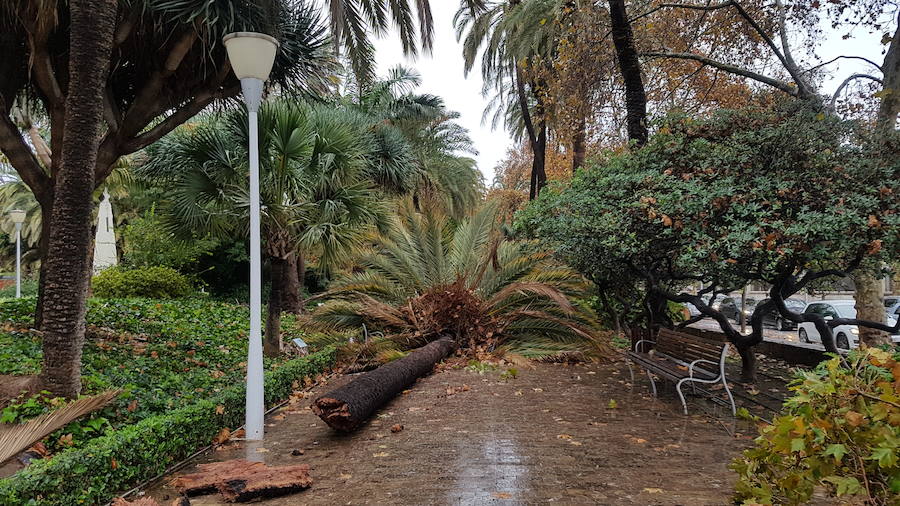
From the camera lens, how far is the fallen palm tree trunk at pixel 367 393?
16.3ft

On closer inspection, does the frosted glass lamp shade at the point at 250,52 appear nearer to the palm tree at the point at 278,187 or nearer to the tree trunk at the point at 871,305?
the palm tree at the point at 278,187

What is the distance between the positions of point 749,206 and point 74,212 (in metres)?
6.36

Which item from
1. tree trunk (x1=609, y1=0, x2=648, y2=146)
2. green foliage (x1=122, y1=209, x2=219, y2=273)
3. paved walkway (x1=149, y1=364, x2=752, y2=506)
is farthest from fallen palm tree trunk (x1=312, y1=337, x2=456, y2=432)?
green foliage (x1=122, y1=209, x2=219, y2=273)

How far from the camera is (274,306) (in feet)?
28.6

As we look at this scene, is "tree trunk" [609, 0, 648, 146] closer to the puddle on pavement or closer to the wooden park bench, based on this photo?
the wooden park bench

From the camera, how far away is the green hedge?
11.0ft

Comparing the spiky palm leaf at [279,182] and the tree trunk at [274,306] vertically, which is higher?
the spiky palm leaf at [279,182]

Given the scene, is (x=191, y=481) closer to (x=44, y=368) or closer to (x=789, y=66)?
(x=44, y=368)

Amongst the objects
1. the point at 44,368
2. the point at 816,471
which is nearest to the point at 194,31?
the point at 44,368

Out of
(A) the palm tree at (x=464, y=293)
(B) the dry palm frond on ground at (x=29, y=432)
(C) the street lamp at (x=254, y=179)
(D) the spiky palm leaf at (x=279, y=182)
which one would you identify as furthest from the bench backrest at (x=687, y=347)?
(B) the dry palm frond on ground at (x=29, y=432)

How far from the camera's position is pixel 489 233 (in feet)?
37.2

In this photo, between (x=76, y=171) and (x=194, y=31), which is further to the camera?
(x=194, y=31)

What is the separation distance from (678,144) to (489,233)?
5.33 m

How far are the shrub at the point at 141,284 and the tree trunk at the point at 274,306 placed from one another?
8.33m
